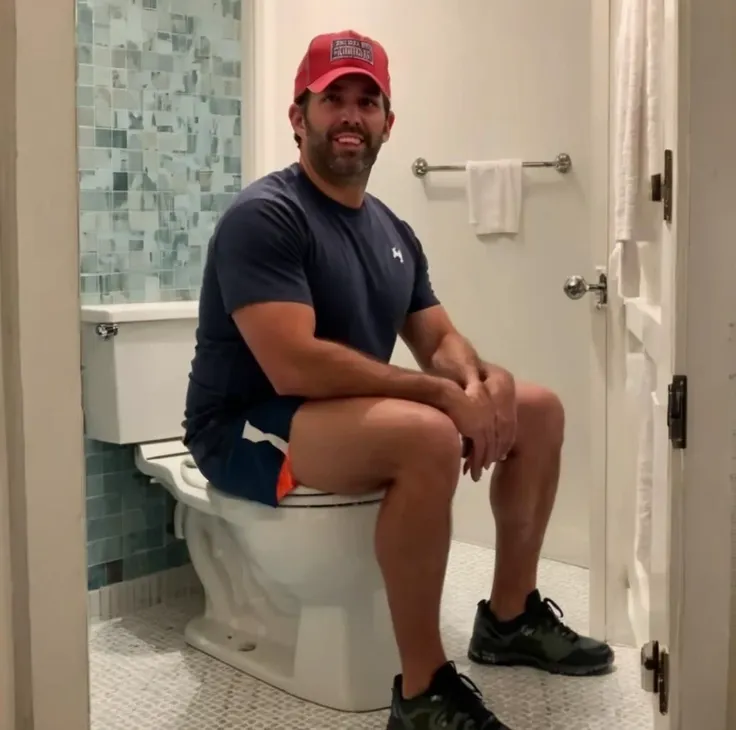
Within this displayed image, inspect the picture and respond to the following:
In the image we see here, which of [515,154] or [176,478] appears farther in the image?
[515,154]

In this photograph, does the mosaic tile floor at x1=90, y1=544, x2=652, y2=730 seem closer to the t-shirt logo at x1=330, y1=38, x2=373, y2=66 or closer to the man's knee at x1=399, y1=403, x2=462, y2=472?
the man's knee at x1=399, y1=403, x2=462, y2=472

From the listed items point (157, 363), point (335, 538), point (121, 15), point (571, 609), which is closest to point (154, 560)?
point (157, 363)

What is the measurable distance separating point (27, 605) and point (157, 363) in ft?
3.91

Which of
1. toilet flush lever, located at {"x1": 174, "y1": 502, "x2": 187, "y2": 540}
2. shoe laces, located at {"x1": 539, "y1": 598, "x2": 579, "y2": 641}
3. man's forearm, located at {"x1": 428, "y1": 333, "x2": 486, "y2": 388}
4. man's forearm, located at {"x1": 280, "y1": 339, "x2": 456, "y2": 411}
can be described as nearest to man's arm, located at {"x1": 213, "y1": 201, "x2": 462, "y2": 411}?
man's forearm, located at {"x1": 280, "y1": 339, "x2": 456, "y2": 411}

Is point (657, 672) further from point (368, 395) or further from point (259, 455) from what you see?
point (259, 455)

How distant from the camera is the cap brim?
5.85ft

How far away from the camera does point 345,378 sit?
1575mm

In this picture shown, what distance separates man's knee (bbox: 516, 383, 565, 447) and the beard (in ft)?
1.66

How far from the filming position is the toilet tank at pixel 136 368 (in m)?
2.03

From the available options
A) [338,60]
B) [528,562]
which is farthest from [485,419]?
[338,60]

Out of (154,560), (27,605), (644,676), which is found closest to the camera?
→ (27,605)

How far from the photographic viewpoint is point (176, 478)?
1.98 metres

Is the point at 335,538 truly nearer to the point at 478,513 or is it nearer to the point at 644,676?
the point at 644,676

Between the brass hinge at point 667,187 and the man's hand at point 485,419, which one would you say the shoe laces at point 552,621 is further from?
the brass hinge at point 667,187
